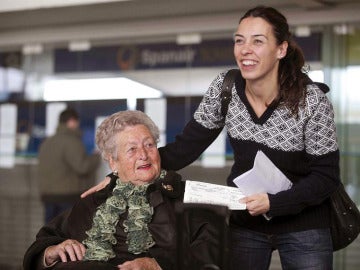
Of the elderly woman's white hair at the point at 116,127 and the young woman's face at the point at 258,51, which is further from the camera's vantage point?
the elderly woman's white hair at the point at 116,127

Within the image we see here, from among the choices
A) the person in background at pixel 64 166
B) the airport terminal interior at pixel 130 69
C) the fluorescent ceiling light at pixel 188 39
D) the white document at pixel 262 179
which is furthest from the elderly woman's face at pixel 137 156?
the person in background at pixel 64 166

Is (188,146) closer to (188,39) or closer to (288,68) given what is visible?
(288,68)

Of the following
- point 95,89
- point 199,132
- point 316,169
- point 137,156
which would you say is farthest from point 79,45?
point 316,169

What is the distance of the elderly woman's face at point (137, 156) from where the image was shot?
387 centimetres

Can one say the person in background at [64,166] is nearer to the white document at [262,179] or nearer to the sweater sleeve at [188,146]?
the sweater sleeve at [188,146]

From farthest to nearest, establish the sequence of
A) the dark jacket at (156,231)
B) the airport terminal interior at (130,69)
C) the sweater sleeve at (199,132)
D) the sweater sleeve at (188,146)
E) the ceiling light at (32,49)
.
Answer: the ceiling light at (32,49)
the airport terminal interior at (130,69)
the sweater sleeve at (188,146)
the sweater sleeve at (199,132)
the dark jacket at (156,231)

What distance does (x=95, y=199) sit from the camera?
12.9 ft

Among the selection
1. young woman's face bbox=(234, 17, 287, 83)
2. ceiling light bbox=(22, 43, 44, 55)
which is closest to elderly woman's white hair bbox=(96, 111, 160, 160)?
young woman's face bbox=(234, 17, 287, 83)

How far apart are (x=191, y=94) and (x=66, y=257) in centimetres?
369

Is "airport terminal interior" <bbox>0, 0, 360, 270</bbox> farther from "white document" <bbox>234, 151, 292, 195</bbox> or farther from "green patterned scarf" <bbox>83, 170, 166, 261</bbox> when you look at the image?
"white document" <bbox>234, 151, 292, 195</bbox>

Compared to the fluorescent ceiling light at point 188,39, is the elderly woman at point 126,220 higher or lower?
lower

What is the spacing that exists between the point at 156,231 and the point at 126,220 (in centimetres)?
17

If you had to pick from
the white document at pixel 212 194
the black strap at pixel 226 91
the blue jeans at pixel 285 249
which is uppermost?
the black strap at pixel 226 91

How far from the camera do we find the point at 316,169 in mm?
3383
